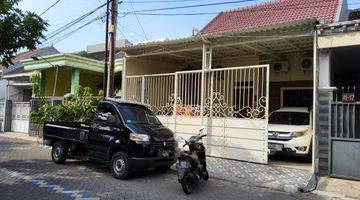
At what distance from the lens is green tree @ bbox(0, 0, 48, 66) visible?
1035cm

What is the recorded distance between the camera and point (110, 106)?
10156 mm

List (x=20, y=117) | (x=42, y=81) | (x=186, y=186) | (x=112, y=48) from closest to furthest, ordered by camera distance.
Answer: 1. (x=186, y=186)
2. (x=112, y=48)
3. (x=42, y=81)
4. (x=20, y=117)

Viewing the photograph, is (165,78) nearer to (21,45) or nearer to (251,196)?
(21,45)

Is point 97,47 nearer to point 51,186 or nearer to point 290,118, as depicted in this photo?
point 290,118

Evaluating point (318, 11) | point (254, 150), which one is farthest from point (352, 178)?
point (318, 11)

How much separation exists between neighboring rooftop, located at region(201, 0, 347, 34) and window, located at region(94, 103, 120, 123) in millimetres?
6326

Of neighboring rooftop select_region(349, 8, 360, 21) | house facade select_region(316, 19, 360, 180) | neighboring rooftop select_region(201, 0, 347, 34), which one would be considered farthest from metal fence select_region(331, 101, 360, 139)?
neighboring rooftop select_region(349, 8, 360, 21)

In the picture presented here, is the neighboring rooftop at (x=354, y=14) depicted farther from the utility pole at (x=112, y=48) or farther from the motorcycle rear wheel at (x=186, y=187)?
the motorcycle rear wheel at (x=186, y=187)

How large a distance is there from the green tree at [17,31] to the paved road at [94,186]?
10.4 feet

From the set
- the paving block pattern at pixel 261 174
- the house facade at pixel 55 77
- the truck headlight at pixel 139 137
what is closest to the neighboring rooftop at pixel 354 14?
the paving block pattern at pixel 261 174

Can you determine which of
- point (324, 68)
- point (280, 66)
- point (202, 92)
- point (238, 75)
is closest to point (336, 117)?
point (324, 68)

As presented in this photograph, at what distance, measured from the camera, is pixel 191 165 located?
26.7 feet

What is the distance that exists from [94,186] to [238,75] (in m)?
8.11

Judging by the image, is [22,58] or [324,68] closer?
[324,68]
